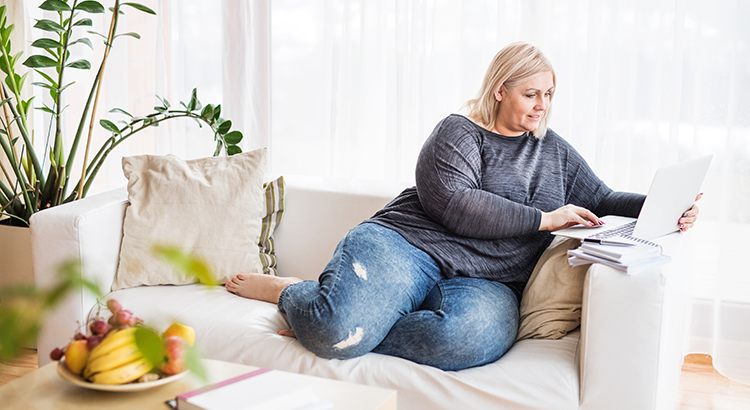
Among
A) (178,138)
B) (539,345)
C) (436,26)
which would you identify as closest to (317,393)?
(539,345)

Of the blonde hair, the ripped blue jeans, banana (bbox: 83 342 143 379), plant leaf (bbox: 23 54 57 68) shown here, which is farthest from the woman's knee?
plant leaf (bbox: 23 54 57 68)

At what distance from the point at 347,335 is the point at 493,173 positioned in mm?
654

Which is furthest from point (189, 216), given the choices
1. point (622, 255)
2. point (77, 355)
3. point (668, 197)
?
point (668, 197)

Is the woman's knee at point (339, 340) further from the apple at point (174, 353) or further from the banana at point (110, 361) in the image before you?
the apple at point (174, 353)

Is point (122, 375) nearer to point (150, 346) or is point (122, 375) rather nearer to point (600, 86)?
point (150, 346)

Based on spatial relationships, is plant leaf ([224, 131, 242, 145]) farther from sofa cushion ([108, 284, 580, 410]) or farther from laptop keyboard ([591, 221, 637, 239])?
laptop keyboard ([591, 221, 637, 239])

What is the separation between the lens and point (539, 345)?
1565 mm

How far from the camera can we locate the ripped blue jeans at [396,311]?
4.90ft

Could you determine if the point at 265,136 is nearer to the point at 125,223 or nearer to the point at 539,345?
the point at 125,223

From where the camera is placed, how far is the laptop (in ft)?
4.94

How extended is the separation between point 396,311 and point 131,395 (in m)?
0.72

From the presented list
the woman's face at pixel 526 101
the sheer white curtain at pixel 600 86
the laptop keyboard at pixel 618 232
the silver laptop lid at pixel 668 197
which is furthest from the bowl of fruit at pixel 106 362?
the sheer white curtain at pixel 600 86

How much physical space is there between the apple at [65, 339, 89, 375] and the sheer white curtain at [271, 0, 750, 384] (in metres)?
1.76

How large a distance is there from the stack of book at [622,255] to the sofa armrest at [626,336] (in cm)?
2
